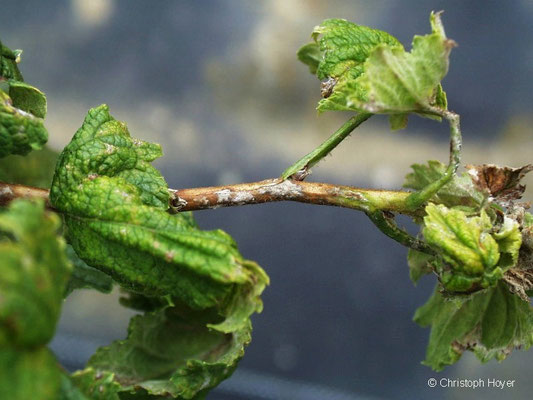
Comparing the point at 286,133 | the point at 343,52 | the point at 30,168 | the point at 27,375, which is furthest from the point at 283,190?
the point at 286,133

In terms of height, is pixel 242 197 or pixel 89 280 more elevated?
pixel 242 197

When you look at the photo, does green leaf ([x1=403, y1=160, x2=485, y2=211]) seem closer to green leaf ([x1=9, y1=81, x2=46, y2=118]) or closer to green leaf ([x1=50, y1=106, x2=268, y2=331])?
green leaf ([x1=50, y1=106, x2=268, y2=331])

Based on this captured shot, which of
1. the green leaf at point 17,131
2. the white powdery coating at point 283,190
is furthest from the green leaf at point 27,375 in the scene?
the white powdery coating at point 283,190

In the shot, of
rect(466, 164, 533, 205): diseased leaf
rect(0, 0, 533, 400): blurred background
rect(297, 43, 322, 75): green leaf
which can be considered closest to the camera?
rect(466, 164, 533, 205): diseased leaf

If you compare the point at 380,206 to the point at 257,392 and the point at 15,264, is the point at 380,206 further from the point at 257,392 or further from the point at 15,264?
the point at 257,392

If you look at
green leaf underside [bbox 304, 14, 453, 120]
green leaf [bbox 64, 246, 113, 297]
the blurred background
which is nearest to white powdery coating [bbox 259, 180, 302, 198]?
green leaf underside [bbox 304, 14, 453, 120]

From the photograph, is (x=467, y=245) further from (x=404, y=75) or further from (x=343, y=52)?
(x=343, y=52)
